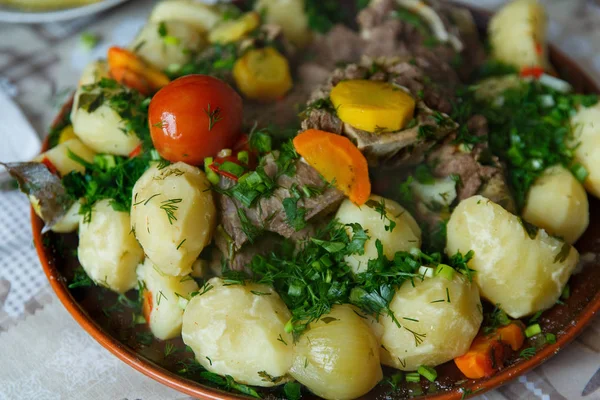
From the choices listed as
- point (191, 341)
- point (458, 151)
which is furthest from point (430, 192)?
point (191, 341)

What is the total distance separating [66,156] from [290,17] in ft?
5.19

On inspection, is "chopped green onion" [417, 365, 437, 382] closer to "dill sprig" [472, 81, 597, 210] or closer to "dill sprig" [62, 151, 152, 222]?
"dill sprig" [472, 81, 597, 210]

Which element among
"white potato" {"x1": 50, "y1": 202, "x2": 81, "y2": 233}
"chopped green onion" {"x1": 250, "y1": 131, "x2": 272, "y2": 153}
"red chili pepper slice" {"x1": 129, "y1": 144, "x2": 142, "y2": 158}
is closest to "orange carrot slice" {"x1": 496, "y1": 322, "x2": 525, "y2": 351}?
"chopped green onion" {"x1": 250, "y1": 131, "x2": 272, "y2": 153}

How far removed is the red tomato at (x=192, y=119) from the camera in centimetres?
232

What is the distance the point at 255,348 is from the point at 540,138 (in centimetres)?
170

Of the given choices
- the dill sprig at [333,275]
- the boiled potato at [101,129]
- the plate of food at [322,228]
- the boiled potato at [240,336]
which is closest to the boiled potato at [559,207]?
the plate of food at [322,228]

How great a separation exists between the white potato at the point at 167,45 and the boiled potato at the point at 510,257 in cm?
174

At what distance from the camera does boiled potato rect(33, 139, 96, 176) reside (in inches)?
104

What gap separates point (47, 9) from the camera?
4031mm

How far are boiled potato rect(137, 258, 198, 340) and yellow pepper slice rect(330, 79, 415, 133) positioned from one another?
36.4 inches

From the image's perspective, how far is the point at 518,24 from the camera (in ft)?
10.9

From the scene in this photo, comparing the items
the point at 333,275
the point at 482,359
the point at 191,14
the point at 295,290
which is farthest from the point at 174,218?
the point at 191,14

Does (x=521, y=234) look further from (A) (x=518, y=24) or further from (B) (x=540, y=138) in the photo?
(A) (x=518, y=24)

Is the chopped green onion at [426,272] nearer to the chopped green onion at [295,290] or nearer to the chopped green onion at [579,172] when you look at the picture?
the chopped green onion at [295,290]
